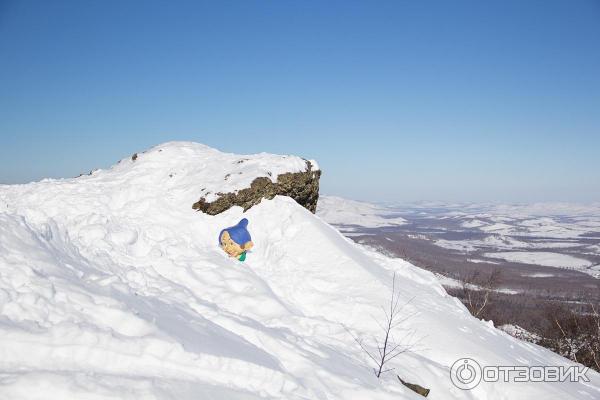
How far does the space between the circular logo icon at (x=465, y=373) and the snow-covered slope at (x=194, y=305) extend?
209 millimetres

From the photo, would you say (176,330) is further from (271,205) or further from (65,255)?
(271,205)

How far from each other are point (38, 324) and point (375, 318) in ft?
Answer: 25.0

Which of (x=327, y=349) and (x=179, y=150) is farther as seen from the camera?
(x=179, y=150)

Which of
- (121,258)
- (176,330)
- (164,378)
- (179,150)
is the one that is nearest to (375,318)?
(176,330)

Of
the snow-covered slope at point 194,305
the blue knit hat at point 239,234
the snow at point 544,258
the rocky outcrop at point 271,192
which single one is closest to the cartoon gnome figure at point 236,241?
the blue knit hat at point 239,234

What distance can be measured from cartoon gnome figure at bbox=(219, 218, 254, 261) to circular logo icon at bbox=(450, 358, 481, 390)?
6973 millimetres

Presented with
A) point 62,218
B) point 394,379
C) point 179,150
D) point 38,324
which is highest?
point 179,150

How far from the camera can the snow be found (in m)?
146

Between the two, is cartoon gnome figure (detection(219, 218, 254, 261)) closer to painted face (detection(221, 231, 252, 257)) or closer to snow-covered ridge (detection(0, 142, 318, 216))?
painted face (detection(221, 231, 252, 257))

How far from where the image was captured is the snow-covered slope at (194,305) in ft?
15.5

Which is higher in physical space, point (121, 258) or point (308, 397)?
point (121, 258)

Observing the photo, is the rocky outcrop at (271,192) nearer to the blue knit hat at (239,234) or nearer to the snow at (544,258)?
the blue knit hat at (239,234)

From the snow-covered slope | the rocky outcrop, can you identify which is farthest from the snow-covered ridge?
the rocky outcrop

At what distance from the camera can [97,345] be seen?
15.9 feet
